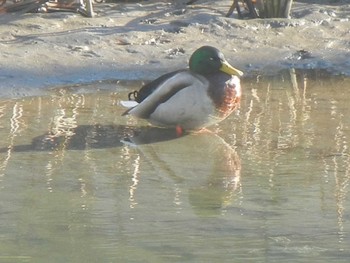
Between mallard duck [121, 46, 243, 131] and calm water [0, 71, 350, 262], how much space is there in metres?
0.13

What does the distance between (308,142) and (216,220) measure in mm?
1911

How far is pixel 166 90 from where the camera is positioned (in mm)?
7859

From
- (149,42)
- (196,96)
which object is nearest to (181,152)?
(196,96)

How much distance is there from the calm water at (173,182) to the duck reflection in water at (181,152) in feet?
0.04

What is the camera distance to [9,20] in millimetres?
10812

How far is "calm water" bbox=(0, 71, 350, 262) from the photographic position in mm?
5398

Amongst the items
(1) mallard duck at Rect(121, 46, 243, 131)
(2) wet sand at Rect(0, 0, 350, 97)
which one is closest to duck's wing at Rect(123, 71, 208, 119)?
(1) mallard duck at Rect(121, 46, 243, 131)

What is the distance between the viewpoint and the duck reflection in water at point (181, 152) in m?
6.39

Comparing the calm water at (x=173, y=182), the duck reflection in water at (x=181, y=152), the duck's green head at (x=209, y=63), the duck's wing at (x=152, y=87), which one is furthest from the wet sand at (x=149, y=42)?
the duck's green head at (x=209, y=63)

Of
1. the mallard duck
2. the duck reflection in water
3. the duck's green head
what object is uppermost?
the duck's green head

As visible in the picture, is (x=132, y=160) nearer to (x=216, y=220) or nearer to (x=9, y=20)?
(x=216, y=220)

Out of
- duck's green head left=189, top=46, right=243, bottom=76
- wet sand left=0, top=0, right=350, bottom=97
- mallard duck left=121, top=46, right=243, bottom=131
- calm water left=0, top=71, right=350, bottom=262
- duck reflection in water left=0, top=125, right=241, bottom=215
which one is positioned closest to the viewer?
calm water left=0, top=71, right=350, bottom=262

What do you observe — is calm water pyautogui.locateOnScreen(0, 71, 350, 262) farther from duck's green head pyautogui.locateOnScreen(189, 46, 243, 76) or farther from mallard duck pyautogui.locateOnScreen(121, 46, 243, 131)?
duck's green head pyautogui.locateOnScreen(189, 46, 243, 76)

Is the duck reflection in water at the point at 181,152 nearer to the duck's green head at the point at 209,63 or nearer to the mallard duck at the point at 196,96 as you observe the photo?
the mallard duck at the point at 196,96
